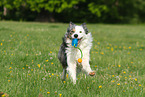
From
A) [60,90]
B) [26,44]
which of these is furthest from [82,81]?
[26,44]

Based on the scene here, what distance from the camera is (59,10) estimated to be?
2345 cm

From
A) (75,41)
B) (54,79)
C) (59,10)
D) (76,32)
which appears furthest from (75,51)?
(59,10)

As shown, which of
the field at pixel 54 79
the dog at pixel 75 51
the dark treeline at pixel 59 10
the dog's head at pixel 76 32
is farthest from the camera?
the dark treeline at pixel 59 10

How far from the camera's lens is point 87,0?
28.9m

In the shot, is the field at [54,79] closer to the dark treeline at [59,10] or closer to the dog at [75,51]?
the dog at [75,51]

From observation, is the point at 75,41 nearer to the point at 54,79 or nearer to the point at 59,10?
the point at 54,79

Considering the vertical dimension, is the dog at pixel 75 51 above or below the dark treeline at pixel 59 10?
below

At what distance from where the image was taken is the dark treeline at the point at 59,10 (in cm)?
2392

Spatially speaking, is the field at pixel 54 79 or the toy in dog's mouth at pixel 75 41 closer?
the field at pixel 54 79

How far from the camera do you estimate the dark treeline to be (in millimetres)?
23922

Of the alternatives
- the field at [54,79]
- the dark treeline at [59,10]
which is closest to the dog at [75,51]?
the field at [54,79]

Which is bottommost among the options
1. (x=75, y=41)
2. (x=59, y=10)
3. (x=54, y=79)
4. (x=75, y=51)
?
(x=54, y=79)

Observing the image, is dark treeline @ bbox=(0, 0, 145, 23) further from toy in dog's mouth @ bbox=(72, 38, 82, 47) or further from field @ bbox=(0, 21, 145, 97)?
toy in dog's mouth @ bbox=(72, 38, 82, 47)

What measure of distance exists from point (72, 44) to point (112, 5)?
2847 cm
